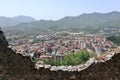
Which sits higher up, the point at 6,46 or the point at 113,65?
the point at 6,46

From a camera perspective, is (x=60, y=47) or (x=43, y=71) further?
(x=60, y=47)

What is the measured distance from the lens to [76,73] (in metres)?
10.2

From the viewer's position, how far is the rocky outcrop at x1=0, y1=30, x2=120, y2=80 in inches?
396

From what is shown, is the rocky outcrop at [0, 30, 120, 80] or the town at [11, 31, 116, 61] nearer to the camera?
the rocky outcrop at [0, 30, 120, 80]

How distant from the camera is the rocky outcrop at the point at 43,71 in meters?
10.1

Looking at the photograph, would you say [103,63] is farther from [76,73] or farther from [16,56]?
[16,56]

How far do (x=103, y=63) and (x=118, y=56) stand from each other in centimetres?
55

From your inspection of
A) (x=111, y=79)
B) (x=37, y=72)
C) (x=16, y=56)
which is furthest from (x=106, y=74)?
(x=16, y=56)

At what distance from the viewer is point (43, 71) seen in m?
10.2

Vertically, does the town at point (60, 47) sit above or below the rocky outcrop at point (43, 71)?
below

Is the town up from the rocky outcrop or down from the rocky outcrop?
down

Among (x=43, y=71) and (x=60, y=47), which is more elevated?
(x=43, y=71)

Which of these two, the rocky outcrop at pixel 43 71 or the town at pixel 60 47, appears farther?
the town at pixel 60 47

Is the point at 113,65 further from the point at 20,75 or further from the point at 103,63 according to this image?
the point at 20,75
